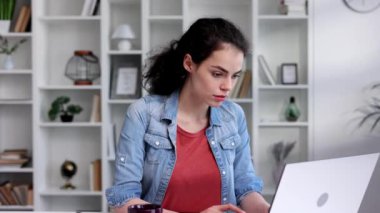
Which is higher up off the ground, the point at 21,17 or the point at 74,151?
the point at 21,17

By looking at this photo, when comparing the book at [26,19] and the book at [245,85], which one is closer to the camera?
the book at [245,85]

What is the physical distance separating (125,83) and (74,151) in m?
0.66

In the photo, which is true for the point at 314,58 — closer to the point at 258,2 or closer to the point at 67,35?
the point at 258,2

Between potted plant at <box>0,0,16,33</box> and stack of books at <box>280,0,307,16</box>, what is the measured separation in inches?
74.2

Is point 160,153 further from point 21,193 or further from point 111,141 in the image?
point 21,193

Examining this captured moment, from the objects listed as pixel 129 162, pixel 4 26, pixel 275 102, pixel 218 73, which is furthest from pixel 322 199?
pixel 4 26

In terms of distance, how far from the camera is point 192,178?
1.74 m

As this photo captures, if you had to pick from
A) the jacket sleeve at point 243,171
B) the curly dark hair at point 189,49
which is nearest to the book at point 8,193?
the curly dark hair at point 189,49

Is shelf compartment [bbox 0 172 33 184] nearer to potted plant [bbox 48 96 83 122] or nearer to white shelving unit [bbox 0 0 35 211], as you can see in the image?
white shelving unit [bbox 0 0 35 211]

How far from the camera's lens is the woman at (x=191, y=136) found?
66.2 inches

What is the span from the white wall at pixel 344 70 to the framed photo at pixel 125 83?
122 cm

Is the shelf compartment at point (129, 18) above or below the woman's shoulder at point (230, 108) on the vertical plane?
above

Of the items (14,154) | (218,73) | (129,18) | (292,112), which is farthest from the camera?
(129,18)

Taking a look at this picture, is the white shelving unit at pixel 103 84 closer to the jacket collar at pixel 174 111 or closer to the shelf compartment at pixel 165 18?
the shelf compartment at pixel 165 18
